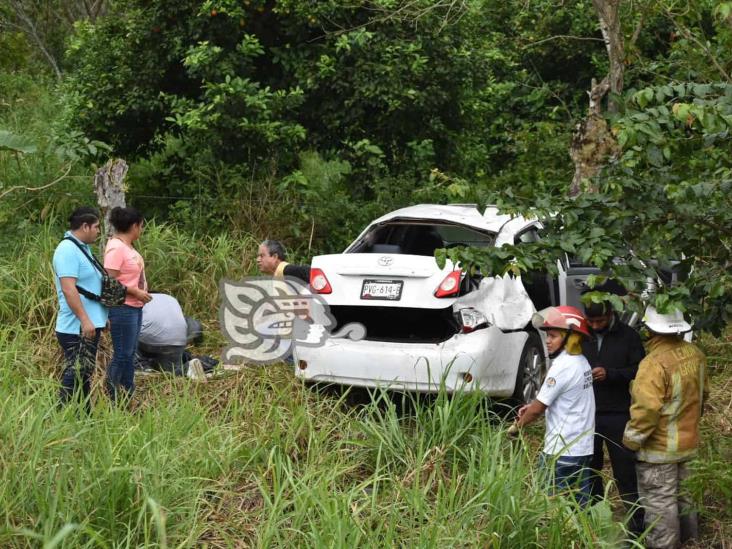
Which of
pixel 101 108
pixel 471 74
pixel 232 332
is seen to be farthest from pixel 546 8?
pixel 232 332

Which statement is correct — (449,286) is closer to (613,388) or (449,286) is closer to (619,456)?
(613,388)

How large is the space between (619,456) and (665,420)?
1.55 feet

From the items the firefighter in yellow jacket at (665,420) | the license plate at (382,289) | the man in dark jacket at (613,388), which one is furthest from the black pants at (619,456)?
the license plate at (382,289)

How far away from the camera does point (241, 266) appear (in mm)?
10234

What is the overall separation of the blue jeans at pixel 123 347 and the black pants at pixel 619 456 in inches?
126

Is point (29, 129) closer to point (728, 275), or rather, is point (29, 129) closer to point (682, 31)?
point (682, 31)

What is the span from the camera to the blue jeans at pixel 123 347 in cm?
732

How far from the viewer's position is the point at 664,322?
5734mm

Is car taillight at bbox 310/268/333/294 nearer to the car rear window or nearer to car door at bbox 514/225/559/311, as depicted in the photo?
the car rear window

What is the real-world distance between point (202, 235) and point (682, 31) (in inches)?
203

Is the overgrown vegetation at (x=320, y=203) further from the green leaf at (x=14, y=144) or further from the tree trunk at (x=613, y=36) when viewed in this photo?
the tree trunk at (x=613, y=36)

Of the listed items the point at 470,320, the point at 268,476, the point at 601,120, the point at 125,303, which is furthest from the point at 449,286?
the point at 601,120

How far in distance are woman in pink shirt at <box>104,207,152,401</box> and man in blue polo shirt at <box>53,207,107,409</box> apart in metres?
0.17

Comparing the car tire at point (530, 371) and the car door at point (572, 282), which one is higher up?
the car door at point (572, 282)
